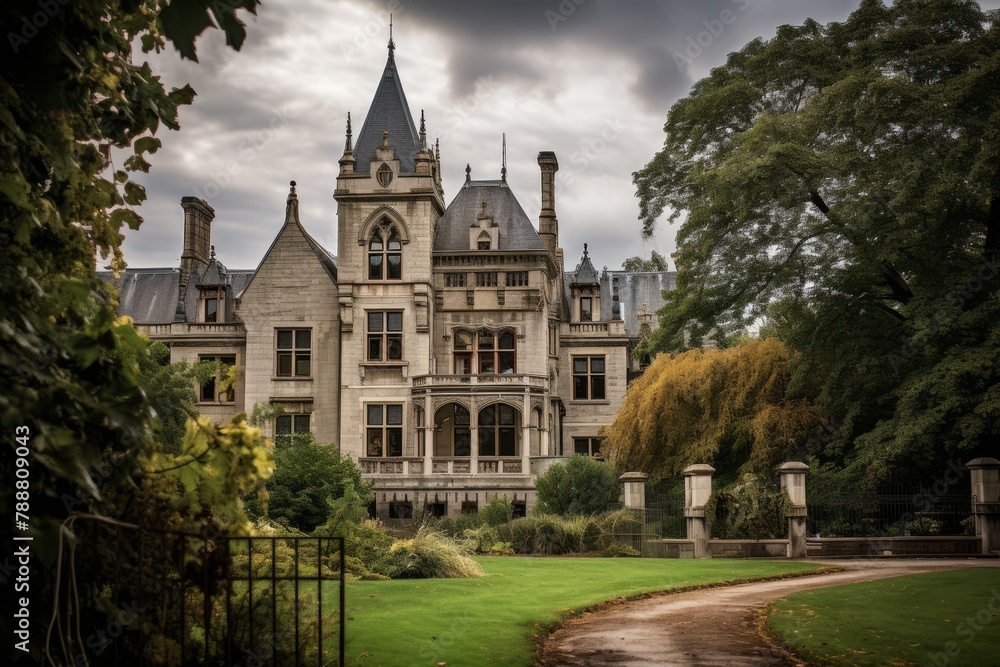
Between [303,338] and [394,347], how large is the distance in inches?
147

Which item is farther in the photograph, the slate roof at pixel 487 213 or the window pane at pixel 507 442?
the slate roof at pixel 487 213

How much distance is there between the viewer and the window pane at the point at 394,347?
3834cm

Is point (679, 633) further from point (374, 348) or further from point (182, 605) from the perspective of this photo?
point (374, 348)

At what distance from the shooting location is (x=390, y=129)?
40.1 m

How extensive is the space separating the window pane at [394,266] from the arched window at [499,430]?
5978mm

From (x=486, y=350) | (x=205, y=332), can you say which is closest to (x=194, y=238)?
(x=205, y=332)

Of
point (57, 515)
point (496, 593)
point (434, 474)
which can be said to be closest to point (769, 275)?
point (434, 474)

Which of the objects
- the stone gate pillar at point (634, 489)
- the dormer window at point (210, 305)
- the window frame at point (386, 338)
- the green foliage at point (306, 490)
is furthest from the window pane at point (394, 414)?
the green foliage at point (306, 490)

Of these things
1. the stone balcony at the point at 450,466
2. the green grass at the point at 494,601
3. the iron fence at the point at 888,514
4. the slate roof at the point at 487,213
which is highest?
the slate roof at the point at 487,213

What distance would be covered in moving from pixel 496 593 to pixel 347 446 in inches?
906

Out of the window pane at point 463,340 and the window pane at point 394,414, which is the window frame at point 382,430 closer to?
the window pane at point 394,414

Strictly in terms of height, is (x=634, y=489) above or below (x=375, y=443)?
below

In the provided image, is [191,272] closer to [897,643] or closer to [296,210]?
[296,210]

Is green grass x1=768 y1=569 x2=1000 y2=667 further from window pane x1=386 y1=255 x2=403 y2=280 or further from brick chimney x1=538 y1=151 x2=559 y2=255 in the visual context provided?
brick chimney x1=538 y1=151 x2=559 y2=255
